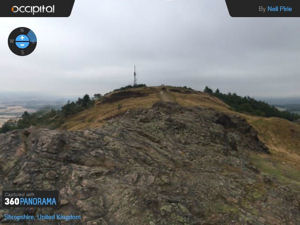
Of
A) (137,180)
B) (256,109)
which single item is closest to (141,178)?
(137,180)

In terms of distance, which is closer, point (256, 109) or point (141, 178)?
point (141, 178)

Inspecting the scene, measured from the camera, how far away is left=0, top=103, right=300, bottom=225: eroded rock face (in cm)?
869

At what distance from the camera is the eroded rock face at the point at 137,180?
869 cm

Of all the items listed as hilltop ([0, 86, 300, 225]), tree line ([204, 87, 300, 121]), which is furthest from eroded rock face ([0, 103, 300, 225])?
tree line ([204, 87, 300, 121])

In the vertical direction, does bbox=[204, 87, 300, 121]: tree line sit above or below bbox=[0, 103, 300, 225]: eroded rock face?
below

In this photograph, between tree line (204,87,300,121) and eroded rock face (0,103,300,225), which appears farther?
tree line (204,87,300,121)

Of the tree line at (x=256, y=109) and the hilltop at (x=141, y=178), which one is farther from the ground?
the hilltop at (x=141, y=178)

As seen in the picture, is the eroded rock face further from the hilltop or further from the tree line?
the tree line

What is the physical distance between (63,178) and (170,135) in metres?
9.50

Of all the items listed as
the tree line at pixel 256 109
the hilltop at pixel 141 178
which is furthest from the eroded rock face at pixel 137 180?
Result: the tree line at pixel 256 109

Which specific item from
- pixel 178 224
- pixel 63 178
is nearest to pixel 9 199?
pixel 63 178

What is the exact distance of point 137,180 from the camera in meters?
10.3

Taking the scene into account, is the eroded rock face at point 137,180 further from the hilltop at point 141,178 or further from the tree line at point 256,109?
the tree line at point 256,109

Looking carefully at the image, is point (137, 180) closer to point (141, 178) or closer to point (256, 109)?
point (141, 178)
